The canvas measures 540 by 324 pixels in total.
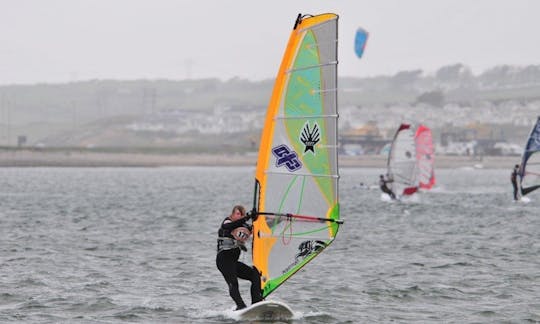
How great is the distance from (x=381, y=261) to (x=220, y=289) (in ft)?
19.6

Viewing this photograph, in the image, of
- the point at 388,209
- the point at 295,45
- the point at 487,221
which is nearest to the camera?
the point at 295,45

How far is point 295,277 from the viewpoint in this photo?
21.5m

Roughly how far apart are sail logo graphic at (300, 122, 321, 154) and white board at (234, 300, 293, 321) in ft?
7.52

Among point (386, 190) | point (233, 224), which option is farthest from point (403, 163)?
point (233, 224)

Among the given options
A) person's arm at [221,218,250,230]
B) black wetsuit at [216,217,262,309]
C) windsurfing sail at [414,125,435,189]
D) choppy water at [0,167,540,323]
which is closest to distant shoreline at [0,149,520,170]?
windsurfing sail at [414,125,435,189]

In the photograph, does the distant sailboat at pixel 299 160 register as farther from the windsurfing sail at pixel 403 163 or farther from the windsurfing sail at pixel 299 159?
the windsurfing sail at pixel 403 163

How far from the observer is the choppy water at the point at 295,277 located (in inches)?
674

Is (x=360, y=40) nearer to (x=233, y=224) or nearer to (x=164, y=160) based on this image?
(x=233, y=224)

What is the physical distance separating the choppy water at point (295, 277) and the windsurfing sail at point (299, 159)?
1175mm

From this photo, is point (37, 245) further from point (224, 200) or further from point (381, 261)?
point (224, 200)

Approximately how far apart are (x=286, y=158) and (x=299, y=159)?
0.73 feet

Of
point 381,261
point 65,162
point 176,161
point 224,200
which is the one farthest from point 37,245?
point 176,161

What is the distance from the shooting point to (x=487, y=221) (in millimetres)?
37969

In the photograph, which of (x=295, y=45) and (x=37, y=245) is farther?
(x=37, y=245)
